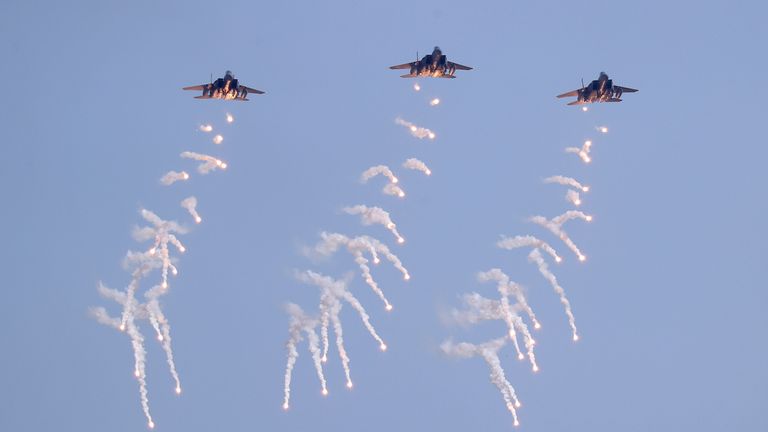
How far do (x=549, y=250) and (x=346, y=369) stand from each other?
70.7 feet

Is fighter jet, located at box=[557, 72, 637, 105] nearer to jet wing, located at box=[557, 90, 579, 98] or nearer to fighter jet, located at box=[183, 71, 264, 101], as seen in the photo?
jet wing, located at box=[557, 90, 579, 98]

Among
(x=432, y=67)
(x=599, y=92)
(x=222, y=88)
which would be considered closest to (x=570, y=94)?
(x=599, y=92)

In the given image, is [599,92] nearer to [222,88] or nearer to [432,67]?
[432,67]

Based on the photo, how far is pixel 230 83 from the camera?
100000mm

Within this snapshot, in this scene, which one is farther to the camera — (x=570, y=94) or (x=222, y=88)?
(x=570, y=94)

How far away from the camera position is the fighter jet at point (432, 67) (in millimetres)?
100375

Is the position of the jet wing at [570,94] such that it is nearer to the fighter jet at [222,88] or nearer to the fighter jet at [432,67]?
the fighter jet at [432,67]

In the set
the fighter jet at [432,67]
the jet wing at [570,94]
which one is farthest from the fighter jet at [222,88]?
the jet wing at [570,94]

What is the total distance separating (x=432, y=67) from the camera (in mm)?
100875

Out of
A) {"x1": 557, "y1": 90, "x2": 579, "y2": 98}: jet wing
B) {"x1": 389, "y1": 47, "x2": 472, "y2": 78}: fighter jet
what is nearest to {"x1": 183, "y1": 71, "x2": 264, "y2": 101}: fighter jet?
{"x1": 389, "y1": 47, "x2": 472, "y2": 78}: fighter jet

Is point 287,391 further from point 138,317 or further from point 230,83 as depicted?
point 230,83

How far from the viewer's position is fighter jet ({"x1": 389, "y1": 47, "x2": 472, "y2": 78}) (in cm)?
10038

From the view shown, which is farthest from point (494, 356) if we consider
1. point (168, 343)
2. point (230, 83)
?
point (230, 83)

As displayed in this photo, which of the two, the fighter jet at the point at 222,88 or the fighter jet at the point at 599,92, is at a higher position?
the fighter jet at the point at 222,88
